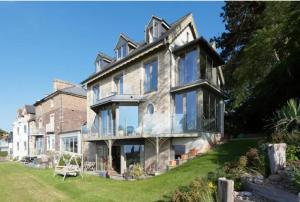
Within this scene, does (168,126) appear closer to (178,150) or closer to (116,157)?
(178,150)

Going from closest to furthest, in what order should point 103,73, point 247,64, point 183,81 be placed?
point 183,81
point 247,64
point 103,73

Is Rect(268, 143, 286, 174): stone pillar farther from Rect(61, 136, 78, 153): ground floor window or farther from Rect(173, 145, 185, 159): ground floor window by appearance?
Rect(61, 136, 78, 153): ground floor window

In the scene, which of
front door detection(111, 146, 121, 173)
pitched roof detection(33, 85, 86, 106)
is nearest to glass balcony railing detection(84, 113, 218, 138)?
front door detection(111, 146, 121, 173)

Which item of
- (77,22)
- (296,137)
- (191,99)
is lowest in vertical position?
(296,137)

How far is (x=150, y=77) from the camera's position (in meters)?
20.2

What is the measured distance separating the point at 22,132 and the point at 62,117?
20952 millimetres

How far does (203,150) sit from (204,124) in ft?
5.90

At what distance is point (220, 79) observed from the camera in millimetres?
25750

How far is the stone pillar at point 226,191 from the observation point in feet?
20.6

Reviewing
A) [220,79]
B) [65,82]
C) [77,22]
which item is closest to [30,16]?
[77,22]

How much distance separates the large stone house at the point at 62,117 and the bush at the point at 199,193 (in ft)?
81.8

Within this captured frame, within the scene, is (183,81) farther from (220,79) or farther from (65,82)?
(65,82)

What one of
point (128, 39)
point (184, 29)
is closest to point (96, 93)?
point (128, 39)

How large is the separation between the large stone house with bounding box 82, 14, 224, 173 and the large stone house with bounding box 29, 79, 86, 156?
11679mm
